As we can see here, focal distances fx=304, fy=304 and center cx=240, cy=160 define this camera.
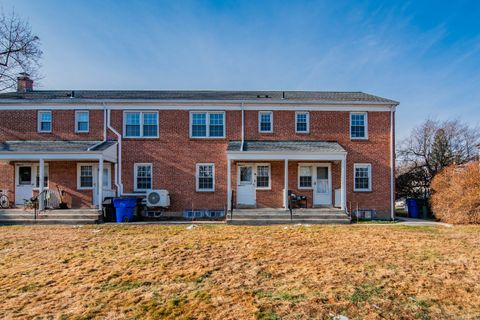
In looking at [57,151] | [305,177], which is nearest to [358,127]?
[305,177]

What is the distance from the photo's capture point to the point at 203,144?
16062mm

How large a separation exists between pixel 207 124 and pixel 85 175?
273 inches

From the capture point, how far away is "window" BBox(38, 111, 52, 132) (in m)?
16.1

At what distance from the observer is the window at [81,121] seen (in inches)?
637

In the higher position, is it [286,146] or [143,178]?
[286,146]

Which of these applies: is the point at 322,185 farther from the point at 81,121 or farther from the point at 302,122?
the point at 81,121

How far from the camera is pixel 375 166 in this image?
52.9 ft

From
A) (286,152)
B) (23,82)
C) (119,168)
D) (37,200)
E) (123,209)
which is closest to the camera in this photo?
(123,209)

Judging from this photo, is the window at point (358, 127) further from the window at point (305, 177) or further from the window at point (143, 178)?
the window at point (143, 178)

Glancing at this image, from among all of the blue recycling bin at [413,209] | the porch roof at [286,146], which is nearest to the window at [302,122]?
the porch roof at [286,146]

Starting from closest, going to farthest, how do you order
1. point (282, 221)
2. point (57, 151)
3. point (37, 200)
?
1. point (282, 221)
2. point (57, 151)
3. point (37, 200)

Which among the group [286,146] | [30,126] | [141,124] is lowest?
[286,146]

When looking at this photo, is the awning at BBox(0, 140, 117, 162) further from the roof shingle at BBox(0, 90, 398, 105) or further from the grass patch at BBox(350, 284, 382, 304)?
the grass patch at BBox(350, 284, 382, 304)

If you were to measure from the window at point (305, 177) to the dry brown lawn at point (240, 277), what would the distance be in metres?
5.77
